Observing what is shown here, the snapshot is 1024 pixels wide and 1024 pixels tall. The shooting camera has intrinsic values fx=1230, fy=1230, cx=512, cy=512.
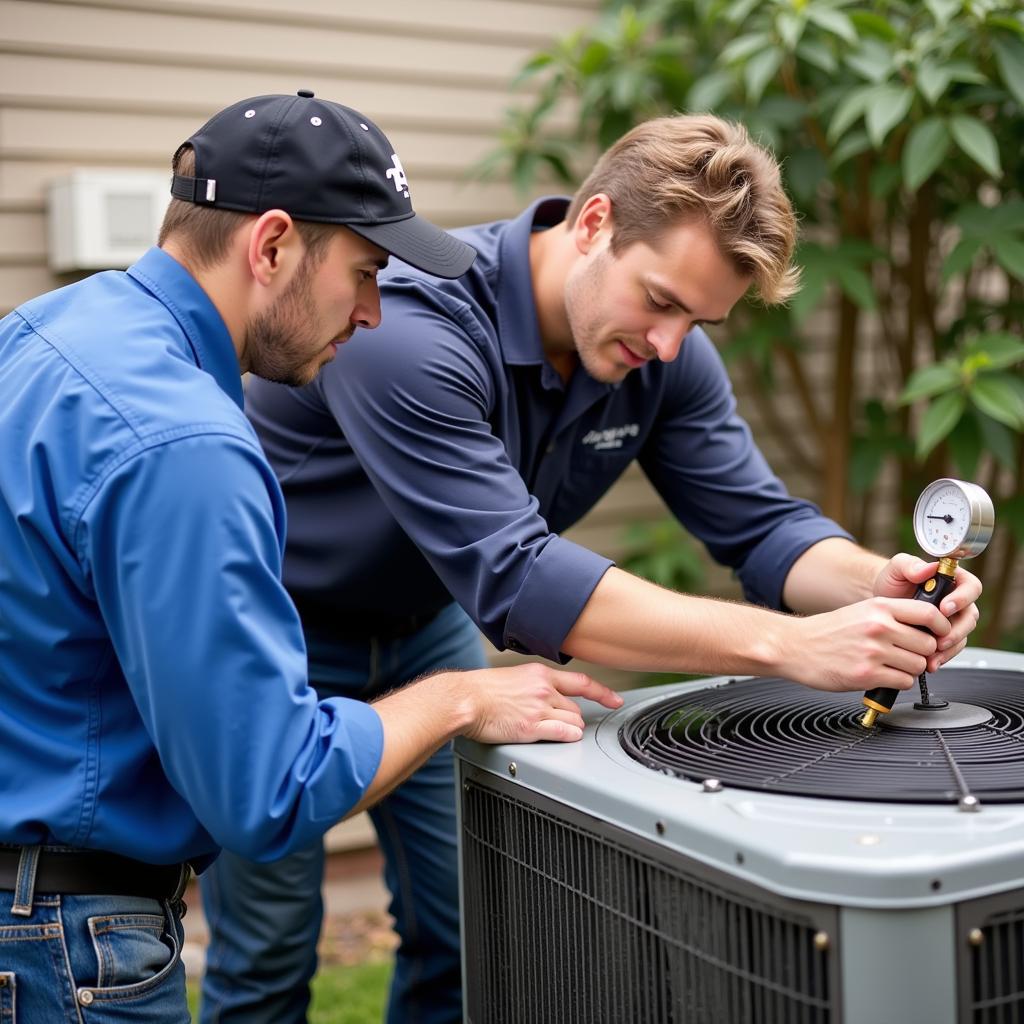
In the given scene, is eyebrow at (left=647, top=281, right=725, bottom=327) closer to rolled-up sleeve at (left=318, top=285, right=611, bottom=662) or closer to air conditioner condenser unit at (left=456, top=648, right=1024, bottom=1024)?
rolled-up sleeve at (left=318, top=285, right=611, bottom=662)

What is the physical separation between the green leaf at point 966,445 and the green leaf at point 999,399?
0.14 meters

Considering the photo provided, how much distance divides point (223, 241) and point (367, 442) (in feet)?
1.42

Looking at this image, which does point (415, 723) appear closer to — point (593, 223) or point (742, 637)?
point (742, 637)

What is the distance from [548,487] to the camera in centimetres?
223

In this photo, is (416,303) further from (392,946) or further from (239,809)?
(392,946)

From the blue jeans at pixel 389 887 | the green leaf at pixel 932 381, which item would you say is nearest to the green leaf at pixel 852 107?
the green leaf at pixel 932 381

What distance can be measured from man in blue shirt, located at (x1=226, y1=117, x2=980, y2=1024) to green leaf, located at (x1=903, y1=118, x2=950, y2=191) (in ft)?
3.49

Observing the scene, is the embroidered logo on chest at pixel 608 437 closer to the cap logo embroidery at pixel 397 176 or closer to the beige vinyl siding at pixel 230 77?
the cap logo embroidery at pixel 397 176

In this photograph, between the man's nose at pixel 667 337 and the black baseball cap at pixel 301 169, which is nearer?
the black baseball cap at pixel 301 169

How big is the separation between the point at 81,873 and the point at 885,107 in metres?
2.50

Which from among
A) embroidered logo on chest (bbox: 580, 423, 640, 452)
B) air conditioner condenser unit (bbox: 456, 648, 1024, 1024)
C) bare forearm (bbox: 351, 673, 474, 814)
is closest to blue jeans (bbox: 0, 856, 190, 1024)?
bare forearm (bbox: 351, 673, 474, 814)

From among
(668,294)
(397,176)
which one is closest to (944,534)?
(668,294)

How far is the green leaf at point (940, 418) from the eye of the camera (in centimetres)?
294

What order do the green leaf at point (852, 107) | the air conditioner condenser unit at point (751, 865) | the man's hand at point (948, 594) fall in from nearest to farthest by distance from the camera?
1. the air conditioner condenser unit at point (751, 865)
2. the man's hand at point (948, 594)
3. the green leaf at point (852, 107)
